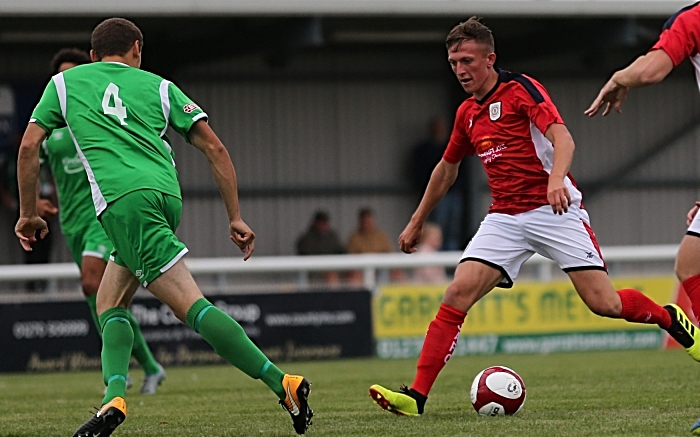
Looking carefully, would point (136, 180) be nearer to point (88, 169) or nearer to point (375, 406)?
point (88, 169)

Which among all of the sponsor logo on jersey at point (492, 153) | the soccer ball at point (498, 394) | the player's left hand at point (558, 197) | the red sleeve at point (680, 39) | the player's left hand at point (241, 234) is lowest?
the soccer ball at point (498, 394)

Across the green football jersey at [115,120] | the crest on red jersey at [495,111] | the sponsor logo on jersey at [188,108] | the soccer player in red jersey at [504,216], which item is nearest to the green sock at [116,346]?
the green football jersey at [115,120]

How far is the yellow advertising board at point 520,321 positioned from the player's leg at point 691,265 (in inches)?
273

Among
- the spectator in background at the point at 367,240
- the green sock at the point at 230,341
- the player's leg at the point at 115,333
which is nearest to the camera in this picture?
the player's leg at the point at 115,333

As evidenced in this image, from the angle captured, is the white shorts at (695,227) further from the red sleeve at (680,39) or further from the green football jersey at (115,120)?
the green football jersey at (115,120)

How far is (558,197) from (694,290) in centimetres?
127

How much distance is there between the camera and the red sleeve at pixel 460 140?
22.7 feet

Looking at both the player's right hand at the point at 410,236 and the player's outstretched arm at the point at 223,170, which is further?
the player's right hand at the point at 410,236

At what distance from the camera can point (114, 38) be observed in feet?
19.5

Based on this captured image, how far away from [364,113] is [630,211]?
481 centimetres

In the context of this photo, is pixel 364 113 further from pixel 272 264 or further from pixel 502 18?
pixel 272 264

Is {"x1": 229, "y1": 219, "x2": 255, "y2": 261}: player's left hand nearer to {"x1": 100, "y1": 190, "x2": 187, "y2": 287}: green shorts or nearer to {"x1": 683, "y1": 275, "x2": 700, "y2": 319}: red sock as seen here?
{"x1": 100, "y1": 190, "x2": 187, "y2": 287}: green shorts

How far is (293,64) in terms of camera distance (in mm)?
19109

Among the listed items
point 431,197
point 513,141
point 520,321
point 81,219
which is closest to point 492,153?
point 513,141
